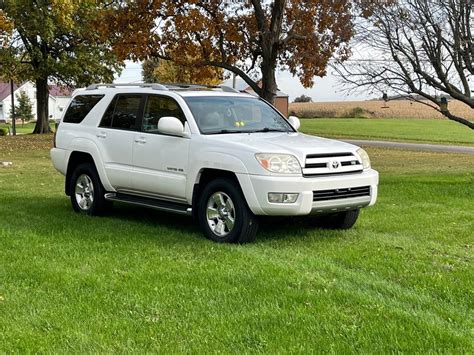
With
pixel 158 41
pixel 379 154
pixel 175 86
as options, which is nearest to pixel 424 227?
pixel 175 86

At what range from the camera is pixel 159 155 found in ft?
26.5

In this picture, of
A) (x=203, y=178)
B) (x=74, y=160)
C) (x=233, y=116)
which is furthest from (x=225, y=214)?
(x=74, y=160)

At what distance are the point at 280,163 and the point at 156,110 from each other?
7.38 ft

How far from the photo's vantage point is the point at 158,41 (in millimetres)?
20000

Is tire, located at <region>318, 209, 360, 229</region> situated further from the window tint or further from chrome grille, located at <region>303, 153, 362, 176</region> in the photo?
the window tint

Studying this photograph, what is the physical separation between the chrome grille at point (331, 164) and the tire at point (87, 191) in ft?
10.9

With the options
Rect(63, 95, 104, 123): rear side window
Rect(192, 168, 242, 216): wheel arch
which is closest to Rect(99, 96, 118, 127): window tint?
Rect(63, 95, 104, 123): rear side window

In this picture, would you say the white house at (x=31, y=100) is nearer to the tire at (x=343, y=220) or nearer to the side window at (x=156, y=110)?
the side window at (x=156, y=110)

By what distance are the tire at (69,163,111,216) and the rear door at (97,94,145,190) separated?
0.36m

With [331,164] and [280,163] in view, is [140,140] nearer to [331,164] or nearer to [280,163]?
[280,163]

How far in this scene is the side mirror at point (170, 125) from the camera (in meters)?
7.71

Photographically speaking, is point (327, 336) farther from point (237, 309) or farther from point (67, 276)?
point (67, 276)

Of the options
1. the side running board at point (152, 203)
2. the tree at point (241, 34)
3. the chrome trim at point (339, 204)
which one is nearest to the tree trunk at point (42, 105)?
the tree at point (241, 34)

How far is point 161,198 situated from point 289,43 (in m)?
12.4
